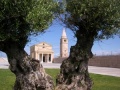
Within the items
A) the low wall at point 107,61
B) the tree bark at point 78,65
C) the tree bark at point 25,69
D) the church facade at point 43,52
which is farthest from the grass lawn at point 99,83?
the church facade at point 43,52

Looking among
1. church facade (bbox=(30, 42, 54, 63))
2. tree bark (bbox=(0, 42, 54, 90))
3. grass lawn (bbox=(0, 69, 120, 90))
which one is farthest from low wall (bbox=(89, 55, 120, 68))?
church facade (bbox=(30, 42, 54, 63))

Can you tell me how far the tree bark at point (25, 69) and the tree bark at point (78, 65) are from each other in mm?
1105

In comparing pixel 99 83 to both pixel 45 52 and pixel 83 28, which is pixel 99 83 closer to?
pixel 83 28

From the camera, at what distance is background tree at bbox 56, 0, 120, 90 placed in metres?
10.4

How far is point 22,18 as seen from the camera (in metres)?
9.73

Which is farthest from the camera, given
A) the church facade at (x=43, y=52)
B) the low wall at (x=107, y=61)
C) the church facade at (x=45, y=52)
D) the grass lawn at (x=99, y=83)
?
the church facade at (x=43, y=52)

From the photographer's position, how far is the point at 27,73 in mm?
10594

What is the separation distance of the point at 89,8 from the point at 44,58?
113323 mm

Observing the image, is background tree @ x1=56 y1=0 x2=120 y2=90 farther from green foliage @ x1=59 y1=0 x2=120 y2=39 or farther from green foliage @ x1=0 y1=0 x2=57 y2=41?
green foliage @ x1=0 y1=0 x2=57 y2=41

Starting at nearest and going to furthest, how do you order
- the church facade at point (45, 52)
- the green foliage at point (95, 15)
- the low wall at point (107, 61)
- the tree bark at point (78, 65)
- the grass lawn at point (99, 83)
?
the green foliage at point (95, 15) < the tree bark at point (78, 65) < the grass lawn at point (99, 83) < the low wall at point (107, 61) < the church facade at point (45, 52)

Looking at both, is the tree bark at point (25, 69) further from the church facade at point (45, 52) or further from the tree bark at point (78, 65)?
the church facade at point (45, 52)

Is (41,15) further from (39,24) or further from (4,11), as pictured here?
(4,11)

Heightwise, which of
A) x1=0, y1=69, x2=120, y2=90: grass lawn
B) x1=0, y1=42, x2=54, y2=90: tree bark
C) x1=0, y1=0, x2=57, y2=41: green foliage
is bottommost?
x1=0, y1=69, x2=120, y2=90: grass lawn

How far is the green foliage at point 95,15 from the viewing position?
10.3 m
